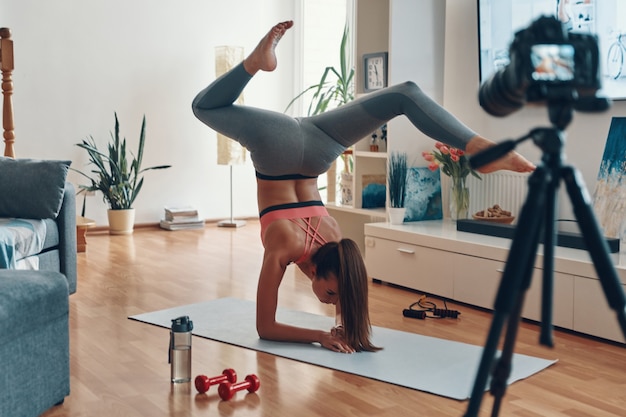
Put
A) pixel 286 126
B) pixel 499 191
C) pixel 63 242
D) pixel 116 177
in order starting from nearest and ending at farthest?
1. pixel 286 126
2. pixel 63 242
3. pixel 499 191
4. pixel 116 177

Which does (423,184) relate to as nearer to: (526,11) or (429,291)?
(429,291)

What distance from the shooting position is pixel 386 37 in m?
5.21

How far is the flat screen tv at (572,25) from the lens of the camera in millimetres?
3900

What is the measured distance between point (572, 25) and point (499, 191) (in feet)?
3.49

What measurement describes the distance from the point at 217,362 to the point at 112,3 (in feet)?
14.5

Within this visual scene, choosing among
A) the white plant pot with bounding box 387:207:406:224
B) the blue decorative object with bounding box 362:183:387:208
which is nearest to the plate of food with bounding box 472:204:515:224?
the white plant pot with bounding box 387:207:406:224

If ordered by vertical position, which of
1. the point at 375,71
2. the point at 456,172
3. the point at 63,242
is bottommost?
the point at 63,242

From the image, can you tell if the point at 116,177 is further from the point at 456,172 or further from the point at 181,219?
the point at 456,172

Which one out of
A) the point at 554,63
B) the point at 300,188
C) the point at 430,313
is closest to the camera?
the point at 554,63

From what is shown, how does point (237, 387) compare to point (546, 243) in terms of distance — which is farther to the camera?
point (237, 387)

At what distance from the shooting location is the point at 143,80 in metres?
6.79

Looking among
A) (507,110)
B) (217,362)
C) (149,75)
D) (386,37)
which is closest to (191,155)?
(149,75)

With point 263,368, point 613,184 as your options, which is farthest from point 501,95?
point 613,184

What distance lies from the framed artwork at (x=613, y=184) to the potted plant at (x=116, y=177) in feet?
12.1
